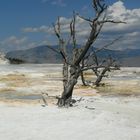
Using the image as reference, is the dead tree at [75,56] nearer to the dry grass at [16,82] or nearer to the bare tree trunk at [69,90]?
the bare tree trunk at [69,90]

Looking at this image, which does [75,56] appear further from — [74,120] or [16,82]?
[16,82]

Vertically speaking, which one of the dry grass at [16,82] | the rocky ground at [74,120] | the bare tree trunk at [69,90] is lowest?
the rocky ground at [74,120]

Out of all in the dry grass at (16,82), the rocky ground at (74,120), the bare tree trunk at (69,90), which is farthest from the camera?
the dry grass at (16,82)

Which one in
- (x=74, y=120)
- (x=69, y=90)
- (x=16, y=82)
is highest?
(x=69, y=90)

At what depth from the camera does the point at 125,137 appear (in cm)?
1759

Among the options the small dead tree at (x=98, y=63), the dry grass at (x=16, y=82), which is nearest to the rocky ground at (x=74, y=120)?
the small dead tree at (x=98, y=63)

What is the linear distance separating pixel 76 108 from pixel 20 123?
5.34m

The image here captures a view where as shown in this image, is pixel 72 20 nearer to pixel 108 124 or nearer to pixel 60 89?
pixel 108 124

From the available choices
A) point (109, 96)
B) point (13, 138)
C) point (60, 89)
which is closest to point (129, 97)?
point (109, 96)

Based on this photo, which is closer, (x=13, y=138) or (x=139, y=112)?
(x=13, y=138)

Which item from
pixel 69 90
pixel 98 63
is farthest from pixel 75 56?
pixel 98 63

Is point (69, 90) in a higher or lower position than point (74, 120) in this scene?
higher

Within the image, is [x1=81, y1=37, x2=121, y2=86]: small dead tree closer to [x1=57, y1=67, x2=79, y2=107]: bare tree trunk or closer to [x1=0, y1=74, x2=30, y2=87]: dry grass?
[x1=57, y1=67, x2=79, y2=107]: bare tree trunk

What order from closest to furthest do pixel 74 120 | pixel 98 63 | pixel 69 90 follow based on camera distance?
pixel 74 120 → pixel 69 90 → pixel 98 63
